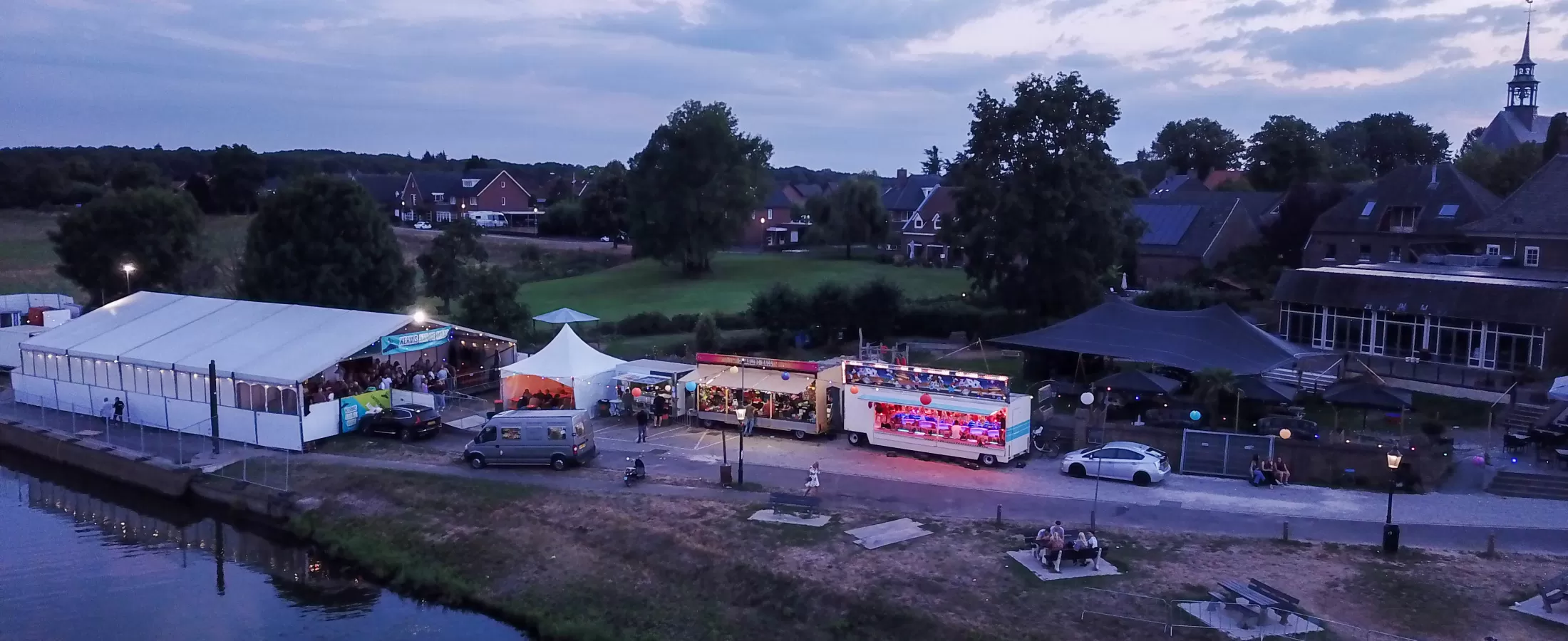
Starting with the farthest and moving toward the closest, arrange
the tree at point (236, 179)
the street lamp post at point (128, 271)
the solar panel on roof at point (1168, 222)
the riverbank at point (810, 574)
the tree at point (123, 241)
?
the tree at point (236, 179), the solar panel on roof at point (1168, 222), the tree at point (123, 241), the street lamp post at point (128, 271), the riverbank at point (810, 574)

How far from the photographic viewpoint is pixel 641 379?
30.0 meters

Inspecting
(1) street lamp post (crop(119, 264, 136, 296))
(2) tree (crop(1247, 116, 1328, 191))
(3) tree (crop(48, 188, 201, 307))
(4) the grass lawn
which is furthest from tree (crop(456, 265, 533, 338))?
(2) tree (crop(1247, 116, 1328, 191))

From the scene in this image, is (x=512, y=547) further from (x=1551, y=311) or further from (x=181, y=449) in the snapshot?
(x=1551, y=311)

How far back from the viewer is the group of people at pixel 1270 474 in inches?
898

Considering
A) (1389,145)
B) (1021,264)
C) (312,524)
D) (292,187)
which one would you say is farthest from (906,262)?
(1389,145)

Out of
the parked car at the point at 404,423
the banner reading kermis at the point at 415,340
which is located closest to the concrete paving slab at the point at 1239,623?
the parked car at the point at 404,423

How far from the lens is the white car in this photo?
75.5 ft

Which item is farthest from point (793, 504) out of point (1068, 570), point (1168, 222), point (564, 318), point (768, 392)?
point (1168, 222)

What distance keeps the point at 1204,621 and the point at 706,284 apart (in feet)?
169

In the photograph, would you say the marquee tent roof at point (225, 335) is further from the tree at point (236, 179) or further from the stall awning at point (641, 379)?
the tree at point (236, 179)

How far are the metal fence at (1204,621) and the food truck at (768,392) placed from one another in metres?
12.0

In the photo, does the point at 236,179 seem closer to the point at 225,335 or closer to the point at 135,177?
the point at 135,177

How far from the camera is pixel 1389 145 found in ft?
332

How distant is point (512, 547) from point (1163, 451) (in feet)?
49.9
